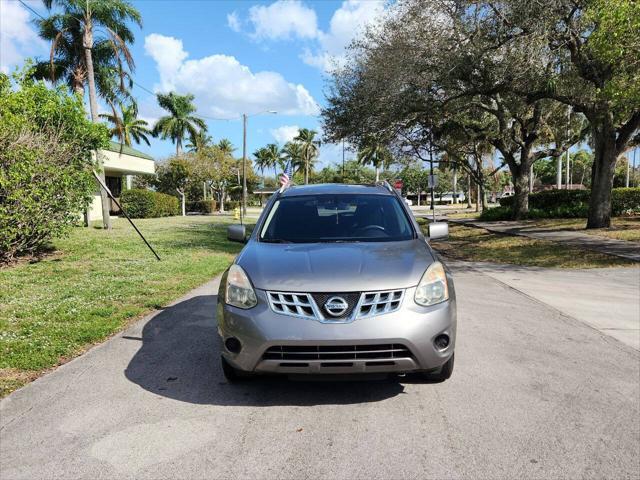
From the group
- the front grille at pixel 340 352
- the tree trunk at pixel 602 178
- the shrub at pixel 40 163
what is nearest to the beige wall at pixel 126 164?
the shrub at pixel 40 163

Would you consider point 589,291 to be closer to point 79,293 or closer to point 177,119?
point 79,293

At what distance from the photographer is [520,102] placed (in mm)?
17734

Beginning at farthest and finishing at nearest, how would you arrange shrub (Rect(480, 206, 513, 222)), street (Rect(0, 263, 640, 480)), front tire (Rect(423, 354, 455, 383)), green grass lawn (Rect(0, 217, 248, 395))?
shrub (Rect(480, 206, 513, 222)) → green grass lawn (Rect(0, 217, 248, 395)) → front tire (Rect(423, 354, 455, 383)) → street (Rect(0, 263, 640, 480))

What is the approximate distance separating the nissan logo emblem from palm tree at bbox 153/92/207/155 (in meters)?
51.6

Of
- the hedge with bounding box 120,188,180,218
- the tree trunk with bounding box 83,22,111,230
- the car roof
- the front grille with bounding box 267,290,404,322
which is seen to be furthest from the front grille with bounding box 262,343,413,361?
the hedge with bounding box 120,188,180,218

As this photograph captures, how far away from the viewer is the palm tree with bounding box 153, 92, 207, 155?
52.4 metres

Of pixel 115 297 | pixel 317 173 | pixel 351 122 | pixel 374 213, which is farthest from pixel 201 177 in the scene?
pixel 317 173

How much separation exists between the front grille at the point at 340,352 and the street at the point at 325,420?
458 mm

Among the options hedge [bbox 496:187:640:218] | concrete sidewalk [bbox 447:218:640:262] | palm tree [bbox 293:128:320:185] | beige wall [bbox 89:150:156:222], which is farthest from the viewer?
palm tree [bbox 293:128:320:185]

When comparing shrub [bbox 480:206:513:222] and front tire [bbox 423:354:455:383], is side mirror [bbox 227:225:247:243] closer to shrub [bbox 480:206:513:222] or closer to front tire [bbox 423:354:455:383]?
front tire [bbox 423:354:455:383]

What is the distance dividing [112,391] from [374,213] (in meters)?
2.84

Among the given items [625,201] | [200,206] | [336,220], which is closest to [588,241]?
[625,201]

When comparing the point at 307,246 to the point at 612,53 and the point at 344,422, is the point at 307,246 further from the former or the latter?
the point at 612,53

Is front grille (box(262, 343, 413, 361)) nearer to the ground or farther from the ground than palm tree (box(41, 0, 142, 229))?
nearer to the ground
